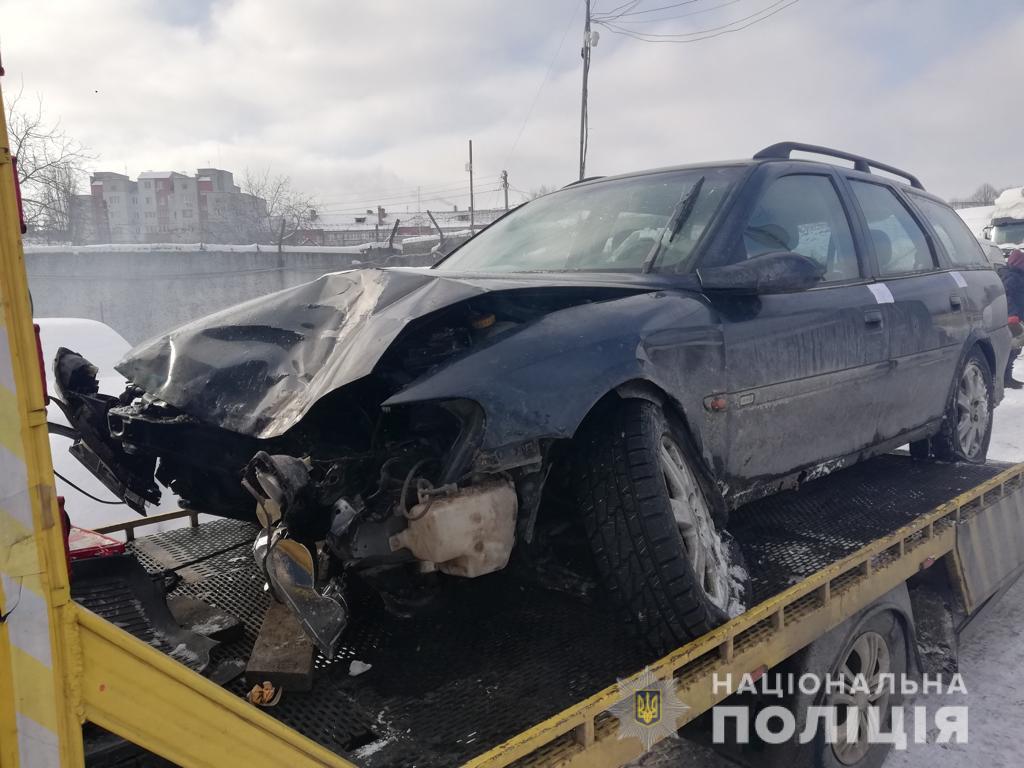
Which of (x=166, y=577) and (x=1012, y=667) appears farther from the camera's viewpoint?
(x=1012, y=667)

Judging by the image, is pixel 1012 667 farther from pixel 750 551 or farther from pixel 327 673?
pixel 327 673

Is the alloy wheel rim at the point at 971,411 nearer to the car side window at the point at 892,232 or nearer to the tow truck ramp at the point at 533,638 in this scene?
the car side window at the point at 892,232

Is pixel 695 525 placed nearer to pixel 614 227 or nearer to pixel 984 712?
pixel 614 227

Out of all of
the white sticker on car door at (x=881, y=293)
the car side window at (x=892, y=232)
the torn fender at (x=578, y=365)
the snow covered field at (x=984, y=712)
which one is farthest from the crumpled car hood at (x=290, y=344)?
the snow covered field at (x=984, y=712)

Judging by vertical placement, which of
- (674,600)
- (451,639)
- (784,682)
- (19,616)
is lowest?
(784,682)

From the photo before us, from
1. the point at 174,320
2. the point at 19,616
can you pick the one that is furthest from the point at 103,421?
the point at 174,320

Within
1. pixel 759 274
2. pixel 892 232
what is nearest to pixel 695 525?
pixel 759 274

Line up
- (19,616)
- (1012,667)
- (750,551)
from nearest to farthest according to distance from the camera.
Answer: (19,616) < (750,551) < (1012,667)

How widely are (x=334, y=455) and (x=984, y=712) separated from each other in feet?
9.57

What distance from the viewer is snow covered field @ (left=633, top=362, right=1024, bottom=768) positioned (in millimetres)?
2744

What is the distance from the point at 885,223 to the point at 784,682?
2.38 m

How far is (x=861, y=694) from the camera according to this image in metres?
2.65

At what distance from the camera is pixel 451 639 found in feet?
6.94

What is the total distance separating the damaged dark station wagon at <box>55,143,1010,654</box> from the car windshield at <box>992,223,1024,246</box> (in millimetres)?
18036
